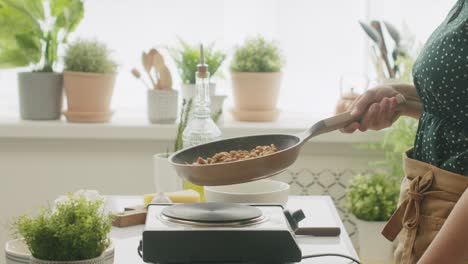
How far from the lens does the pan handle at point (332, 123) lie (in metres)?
1.76

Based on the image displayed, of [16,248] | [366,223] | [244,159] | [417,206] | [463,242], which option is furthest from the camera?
[366,223]

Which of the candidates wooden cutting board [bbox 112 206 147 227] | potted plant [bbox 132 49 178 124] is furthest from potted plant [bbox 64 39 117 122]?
wooden cutting board [bbox 112 206 147 227]

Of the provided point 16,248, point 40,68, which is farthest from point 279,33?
point 16,248

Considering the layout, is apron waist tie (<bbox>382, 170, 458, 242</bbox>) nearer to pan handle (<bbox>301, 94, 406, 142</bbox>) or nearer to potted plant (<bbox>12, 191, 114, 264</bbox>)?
pan handle (<bbox>301, 94, 406, 142</bbox>)

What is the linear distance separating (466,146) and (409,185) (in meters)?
0.18

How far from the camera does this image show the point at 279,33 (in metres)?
3.24

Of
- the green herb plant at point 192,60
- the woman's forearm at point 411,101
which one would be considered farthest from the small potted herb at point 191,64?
the woman's forearm at point 411,101

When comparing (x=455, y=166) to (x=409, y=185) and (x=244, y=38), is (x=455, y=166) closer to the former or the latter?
(x=409, y=185)

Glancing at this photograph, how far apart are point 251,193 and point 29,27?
1.41 metres

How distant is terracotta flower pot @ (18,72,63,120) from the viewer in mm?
3045

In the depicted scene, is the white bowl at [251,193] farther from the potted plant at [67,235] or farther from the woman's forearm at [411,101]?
the potted plant at [67,235]

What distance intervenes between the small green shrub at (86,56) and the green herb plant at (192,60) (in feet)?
0.85

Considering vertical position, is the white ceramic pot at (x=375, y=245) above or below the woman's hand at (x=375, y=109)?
below

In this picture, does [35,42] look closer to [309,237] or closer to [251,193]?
[251,193]
